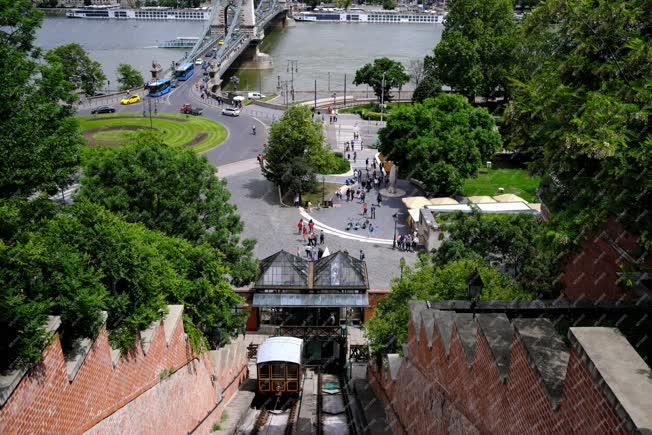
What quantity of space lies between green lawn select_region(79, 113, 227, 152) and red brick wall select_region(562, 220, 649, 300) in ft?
131

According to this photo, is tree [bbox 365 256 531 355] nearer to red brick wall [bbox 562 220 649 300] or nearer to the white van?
red brick wall [bbox 562 220 649 300]

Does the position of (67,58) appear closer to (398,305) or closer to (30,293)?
(398,305)

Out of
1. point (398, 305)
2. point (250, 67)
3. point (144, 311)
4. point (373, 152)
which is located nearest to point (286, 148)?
point (373, 152)

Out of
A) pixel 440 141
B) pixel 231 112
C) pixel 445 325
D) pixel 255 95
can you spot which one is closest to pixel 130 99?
pixel 231 112

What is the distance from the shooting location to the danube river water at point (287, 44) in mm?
88838

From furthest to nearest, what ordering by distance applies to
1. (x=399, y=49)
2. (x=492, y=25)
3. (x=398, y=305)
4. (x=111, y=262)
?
(x=399, y=49)
(x=492, y=25)
(x=398, y=305)
(x=111, y=262)

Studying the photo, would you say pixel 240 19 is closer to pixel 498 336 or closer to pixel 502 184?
pixel 502 184

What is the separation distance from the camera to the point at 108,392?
10.1 metres

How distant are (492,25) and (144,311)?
189 feet

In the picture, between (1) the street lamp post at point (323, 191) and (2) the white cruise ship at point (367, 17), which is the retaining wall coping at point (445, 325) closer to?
(1) the street lamp post at point (323, 191)

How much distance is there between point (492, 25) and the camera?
61.4 metres

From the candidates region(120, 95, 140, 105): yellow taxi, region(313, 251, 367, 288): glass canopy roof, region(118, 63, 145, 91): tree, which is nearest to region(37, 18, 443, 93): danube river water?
region(118, 63, 145, 91): tree

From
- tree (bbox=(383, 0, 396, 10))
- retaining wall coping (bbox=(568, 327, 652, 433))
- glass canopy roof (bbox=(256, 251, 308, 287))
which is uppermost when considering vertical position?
tree (bbox=(383, 0, 396, 10))

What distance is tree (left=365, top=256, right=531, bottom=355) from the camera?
55.3 feet
